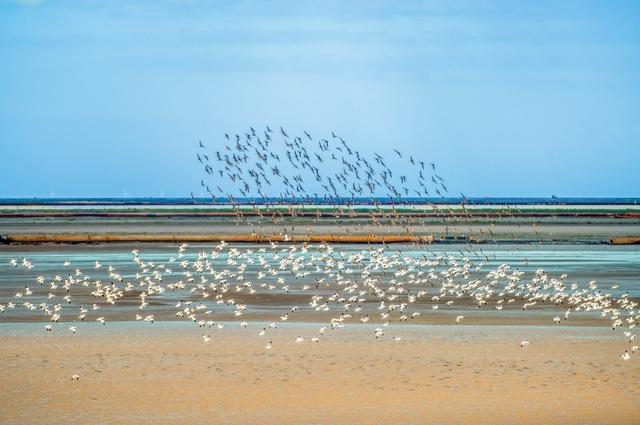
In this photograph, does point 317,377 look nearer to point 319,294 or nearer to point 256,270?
point 319,294

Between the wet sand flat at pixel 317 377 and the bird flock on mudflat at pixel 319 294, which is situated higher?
the bird flock on mudflat at pixel 319 294

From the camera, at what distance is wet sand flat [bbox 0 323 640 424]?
1376cm

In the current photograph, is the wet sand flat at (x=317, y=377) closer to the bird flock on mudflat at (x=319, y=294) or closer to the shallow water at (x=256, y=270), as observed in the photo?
the bird flock on mudflat at (x=319, y=294)

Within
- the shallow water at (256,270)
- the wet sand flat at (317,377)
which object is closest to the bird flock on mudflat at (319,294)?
the shallow water at (256,270)

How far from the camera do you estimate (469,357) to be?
1783 cm

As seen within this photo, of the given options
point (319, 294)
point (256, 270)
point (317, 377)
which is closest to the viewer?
point (317, 377)

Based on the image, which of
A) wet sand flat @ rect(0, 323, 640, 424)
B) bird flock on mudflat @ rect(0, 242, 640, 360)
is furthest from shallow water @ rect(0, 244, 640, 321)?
wet sand flat @ rect(0, 323, 640, 424)

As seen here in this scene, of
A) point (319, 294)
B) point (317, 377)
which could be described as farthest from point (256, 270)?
point (317, 377)

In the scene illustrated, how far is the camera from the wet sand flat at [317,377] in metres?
13.8

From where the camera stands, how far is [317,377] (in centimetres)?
1611

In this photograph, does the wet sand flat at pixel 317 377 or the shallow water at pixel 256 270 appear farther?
the shallow water at pixel 256 270

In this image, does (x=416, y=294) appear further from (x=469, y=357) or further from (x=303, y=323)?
(x=469, y=357)

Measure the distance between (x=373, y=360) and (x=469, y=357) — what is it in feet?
5.55

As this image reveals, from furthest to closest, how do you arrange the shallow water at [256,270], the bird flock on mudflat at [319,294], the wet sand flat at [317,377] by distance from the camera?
the shallow water at [256,270], the bird flock on mudflat at [319,294], the wet sand flat at [317,377]
